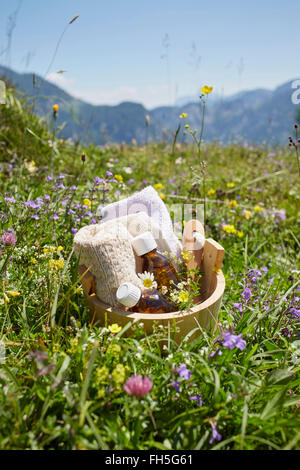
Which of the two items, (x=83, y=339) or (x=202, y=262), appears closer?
(x=83, y=339)

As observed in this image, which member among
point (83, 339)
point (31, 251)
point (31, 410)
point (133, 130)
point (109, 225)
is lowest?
point (31, 410)

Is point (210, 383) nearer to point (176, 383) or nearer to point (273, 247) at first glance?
point (176, 383)

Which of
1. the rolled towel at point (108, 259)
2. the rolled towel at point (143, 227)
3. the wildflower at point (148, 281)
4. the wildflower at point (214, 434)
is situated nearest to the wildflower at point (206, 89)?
the rolled towel at point (143, 227)

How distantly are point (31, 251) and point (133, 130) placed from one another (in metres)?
206

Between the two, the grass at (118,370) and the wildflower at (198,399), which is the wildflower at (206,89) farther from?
the wildflower at (198,399)

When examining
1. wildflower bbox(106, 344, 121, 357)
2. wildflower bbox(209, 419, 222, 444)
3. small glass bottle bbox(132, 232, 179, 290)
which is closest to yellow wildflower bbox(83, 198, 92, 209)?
small glass bottle bbox(132, 232, 179, 290)

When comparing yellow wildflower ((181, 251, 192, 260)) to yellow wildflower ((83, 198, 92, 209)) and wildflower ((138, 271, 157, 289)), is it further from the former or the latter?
yellow wildflower ((83, 198, 92, 209))

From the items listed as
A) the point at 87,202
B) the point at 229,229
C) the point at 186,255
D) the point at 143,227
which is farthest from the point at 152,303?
the point at 229,229

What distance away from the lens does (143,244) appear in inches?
75.7

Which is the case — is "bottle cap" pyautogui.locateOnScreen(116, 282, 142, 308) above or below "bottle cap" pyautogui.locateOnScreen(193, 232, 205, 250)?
below

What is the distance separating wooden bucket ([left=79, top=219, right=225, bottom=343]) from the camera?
172cm

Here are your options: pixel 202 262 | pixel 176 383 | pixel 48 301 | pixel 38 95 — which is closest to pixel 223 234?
pixel 202 262

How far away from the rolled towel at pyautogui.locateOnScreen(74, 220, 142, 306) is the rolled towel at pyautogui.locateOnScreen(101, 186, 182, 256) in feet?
1.43

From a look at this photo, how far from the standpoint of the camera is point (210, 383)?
1404 millimetres
